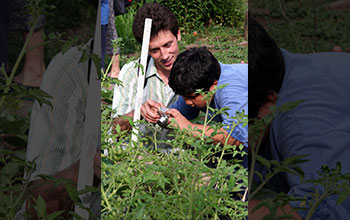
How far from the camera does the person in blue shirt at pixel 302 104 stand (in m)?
0.44

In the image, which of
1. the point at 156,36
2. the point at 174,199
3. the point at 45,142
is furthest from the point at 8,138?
the point at 156,36

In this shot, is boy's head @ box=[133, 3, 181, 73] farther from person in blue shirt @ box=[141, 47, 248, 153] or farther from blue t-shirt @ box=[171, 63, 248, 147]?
blue t-shirt @ box=[171, 63, 248, 147]

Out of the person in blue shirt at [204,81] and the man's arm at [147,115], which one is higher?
the person in blue shirt at [204,81]

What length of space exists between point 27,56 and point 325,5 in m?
0.42

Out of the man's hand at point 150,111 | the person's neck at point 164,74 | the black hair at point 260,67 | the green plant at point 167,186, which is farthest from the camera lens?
the person's neck at point 164,74

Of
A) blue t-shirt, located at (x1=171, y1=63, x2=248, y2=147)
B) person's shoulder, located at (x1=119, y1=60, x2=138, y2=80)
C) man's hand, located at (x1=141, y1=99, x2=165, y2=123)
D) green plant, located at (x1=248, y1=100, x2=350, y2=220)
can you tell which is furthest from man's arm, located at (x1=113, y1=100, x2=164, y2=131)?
green plant, located at (x1=248, y1=100, x2=350, y2=220)

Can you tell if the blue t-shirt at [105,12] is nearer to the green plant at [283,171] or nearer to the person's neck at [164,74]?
the person's neck at [164,74]

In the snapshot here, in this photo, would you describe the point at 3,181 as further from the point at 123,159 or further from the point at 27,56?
the point at 123,159

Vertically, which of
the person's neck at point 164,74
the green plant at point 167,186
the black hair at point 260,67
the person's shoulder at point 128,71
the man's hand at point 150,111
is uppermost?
the black hair at point 260,67

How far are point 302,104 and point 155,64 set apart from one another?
4.92 ft

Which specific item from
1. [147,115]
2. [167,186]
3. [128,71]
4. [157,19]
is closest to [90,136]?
[167,186]

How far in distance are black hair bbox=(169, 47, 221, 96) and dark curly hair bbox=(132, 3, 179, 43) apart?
18 centimetres

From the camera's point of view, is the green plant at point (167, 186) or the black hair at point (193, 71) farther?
the black hair at point (193, 71)

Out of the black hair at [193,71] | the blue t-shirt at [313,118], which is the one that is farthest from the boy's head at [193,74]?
the blue t-shirt at [313,118]
